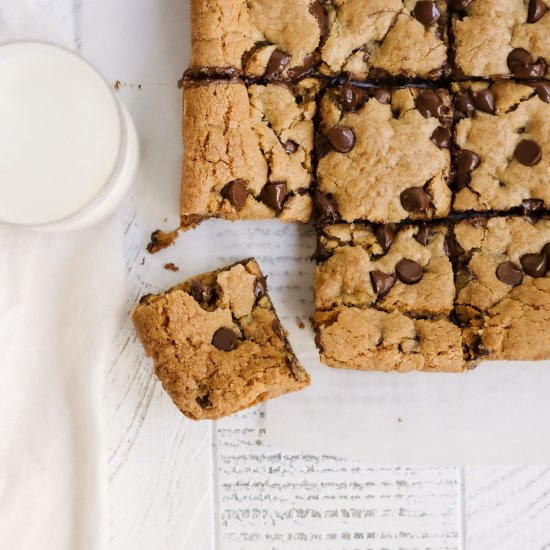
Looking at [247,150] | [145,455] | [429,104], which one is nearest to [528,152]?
[429,104]

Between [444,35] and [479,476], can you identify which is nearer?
[444,35]

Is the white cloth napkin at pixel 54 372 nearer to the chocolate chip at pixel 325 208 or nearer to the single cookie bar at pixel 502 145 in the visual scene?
the chocolate chip at pixel 325 208

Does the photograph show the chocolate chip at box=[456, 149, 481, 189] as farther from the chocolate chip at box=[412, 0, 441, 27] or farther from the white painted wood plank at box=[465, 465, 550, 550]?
the white painted wood plank at box=[465, 465, 550, 550]

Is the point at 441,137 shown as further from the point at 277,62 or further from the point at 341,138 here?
the point at 277,62

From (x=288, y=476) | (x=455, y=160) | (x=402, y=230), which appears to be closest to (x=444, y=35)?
(x=455, y=160)

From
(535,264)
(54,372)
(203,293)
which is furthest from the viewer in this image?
(54,372)

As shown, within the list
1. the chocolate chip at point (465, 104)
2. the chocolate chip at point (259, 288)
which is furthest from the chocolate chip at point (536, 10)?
the chocolate chip at point (259, 288)

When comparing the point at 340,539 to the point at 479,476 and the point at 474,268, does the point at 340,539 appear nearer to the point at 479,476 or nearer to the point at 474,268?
the point at 479,476
